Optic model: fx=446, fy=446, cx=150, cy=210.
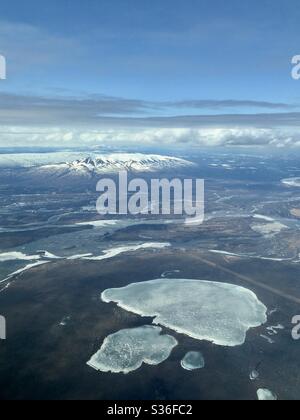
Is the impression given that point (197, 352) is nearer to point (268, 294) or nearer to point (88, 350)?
point (88, 350)

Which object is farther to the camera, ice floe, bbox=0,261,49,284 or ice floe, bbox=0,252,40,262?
ice floe, bbox=0,252,40,262

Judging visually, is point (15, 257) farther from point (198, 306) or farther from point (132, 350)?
point (132, 350)

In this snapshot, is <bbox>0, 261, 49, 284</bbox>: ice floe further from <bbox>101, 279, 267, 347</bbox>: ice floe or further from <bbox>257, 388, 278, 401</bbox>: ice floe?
<bbox>257, 388, 278, 401</bbox>: ice floe

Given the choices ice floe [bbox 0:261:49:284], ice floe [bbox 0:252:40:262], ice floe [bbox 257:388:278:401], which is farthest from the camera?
ice floe [bbox 0:252:40:262]

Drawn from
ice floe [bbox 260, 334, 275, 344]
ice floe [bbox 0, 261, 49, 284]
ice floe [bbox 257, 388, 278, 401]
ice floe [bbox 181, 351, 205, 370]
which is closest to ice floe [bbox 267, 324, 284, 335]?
ice floe [bbox 260, 334, 275, 344]

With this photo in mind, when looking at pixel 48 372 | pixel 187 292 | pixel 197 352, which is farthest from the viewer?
pixel 187 292
